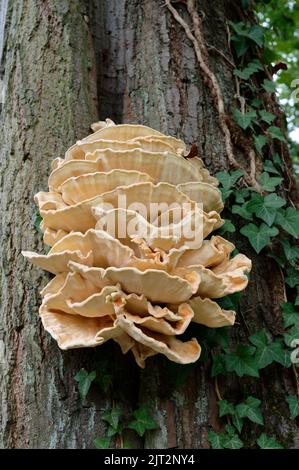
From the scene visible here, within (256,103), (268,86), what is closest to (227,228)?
(256,103)

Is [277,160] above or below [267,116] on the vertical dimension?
below

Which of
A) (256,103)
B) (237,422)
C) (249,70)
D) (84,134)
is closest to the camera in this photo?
(237,422)

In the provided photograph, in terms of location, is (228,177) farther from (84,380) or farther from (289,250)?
(84,380)

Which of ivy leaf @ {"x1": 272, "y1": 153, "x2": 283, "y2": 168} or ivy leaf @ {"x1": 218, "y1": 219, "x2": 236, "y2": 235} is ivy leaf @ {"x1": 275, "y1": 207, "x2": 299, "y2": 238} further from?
ivy leaf @ {"x1": 272, "y1": 153, "x2": 283, "y2": 168}

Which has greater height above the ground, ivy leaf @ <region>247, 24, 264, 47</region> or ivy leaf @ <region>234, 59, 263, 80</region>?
ivy leaf @ <region>247, 24, 264, 47</region>

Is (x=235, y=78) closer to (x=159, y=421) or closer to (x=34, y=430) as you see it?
(x=159, y=421)

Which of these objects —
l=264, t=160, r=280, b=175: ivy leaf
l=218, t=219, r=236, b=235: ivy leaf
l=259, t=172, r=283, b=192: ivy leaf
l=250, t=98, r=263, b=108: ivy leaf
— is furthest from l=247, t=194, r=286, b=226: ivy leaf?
l=250, t=98, r=263, b=108: ivy leaf
